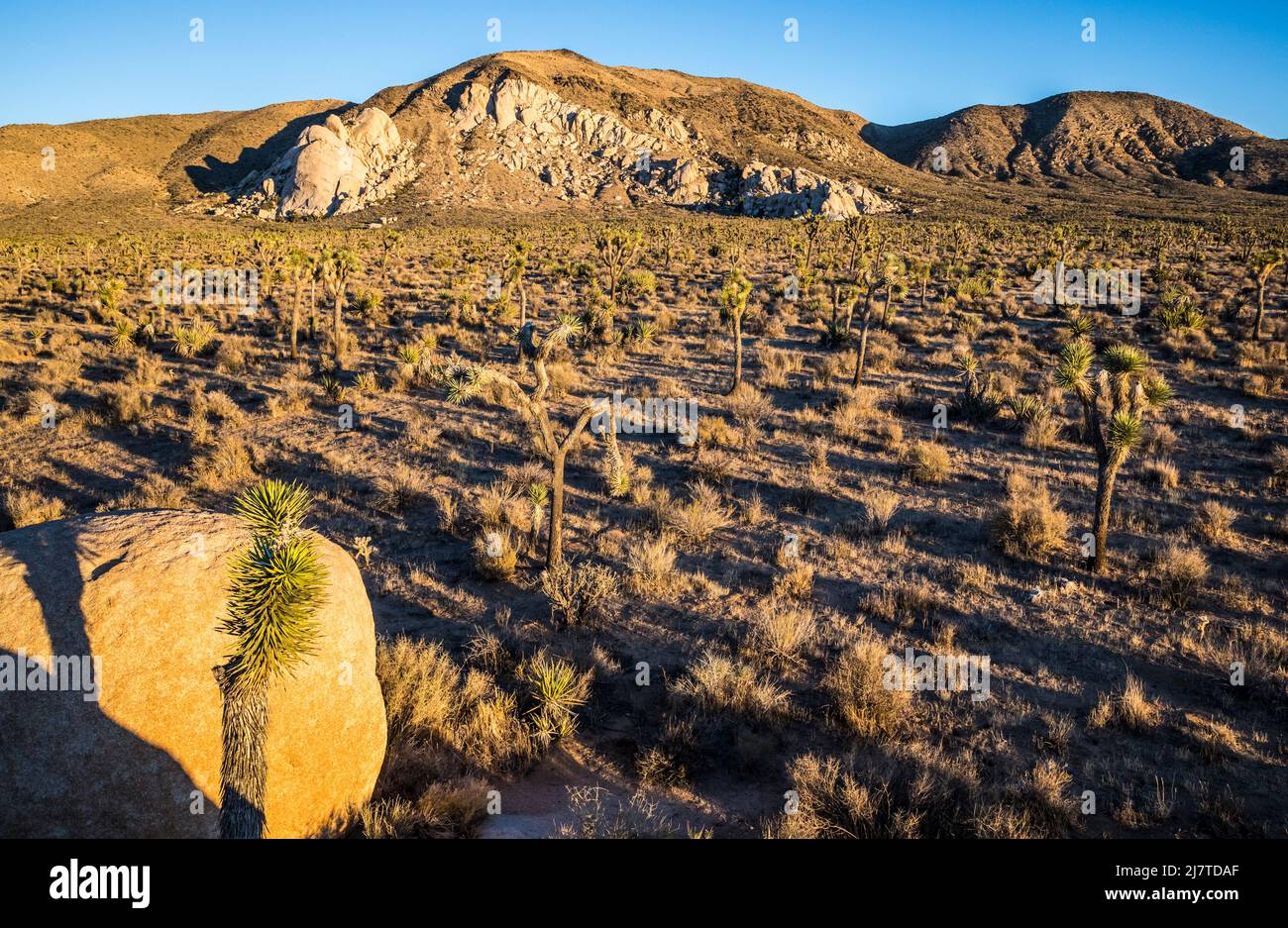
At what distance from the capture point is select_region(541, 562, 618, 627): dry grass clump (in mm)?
7333

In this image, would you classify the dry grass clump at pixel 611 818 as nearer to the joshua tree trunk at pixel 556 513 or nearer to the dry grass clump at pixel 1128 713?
the joshua tree trunk at pixel 556 513

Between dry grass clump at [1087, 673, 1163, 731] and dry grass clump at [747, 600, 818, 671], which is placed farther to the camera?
dry grass clump at [747, 600, 818, 671]

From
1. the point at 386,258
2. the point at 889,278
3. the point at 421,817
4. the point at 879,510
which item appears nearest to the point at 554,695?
the point at 421,817

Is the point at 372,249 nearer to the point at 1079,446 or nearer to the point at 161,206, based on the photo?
the point at 1079,446

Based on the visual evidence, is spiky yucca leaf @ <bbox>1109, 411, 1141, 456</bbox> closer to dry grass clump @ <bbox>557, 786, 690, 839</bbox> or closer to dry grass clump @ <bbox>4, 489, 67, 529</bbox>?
dry grass clump @ <bbox>557, 786, 690, 839</bbox>

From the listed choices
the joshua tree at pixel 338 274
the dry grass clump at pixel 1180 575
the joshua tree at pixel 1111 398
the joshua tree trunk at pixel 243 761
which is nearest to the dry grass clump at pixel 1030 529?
the joshua tree at pixel 1111 398

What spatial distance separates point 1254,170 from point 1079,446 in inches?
4274

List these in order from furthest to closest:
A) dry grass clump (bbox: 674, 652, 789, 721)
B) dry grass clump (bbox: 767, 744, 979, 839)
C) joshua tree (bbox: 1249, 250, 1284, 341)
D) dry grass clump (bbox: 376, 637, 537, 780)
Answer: joshua tree (bbox: 1249, 250, 1284, 341) < dry grass clump (bbox: 674, 652, 789, 721) < dry grass clump (bbox: 376, 637, 537, 780) < dry grass clump (bbox: 767, 744, 979, 839)

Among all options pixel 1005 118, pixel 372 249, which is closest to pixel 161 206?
pixel 372 249

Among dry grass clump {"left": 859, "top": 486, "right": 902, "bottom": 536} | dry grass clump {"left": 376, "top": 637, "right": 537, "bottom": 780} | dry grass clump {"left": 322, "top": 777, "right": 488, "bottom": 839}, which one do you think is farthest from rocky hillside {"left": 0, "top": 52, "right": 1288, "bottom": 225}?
dry grass clump {"left": 322, "top": 777, "right": 488, "bottom": 839}

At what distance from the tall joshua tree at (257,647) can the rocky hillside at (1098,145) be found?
11234cm

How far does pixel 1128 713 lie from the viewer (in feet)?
18.3

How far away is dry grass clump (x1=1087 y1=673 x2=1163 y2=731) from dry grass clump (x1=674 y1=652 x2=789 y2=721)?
9.07ft

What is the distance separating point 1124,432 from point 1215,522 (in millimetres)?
2483
